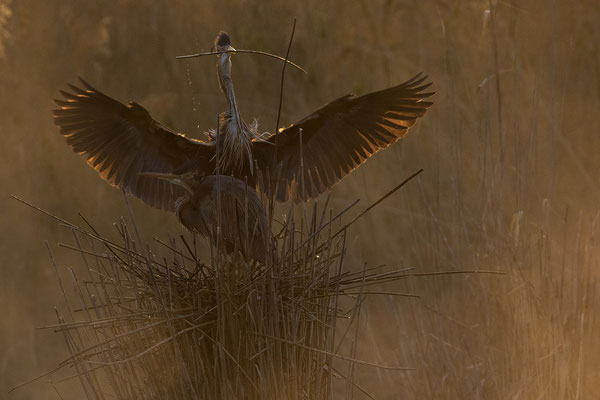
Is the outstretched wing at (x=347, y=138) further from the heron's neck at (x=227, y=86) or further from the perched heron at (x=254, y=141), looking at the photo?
the heron's neck at (x=227, y=86)

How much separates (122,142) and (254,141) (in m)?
Answer: 0.26

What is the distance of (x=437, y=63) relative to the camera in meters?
2.72

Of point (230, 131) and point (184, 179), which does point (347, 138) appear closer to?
point (230, 131)

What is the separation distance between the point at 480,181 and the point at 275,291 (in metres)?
0.85

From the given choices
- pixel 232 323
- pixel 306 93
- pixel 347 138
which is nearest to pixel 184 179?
pixel 232 323

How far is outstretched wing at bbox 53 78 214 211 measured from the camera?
57.1 inches

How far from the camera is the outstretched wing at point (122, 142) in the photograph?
4.76 ft

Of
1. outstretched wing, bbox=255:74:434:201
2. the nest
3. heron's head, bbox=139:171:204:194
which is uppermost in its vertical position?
outstretched wing, bbox=255:74:434:201

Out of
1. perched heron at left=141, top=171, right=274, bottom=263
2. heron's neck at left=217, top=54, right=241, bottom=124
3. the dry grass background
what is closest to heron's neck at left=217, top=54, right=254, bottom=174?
heron's neck at left=217, top=54, right=241, bottom=124

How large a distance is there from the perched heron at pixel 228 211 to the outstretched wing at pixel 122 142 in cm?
20

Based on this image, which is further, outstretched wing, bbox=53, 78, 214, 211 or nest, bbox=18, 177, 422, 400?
outstretched wing, bbox=53, 78, 214, 211

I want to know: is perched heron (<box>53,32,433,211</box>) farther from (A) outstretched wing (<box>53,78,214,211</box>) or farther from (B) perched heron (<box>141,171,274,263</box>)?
(B) perched heron (<box>141,171,274,263</box>)

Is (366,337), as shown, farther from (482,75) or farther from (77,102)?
(77,102)

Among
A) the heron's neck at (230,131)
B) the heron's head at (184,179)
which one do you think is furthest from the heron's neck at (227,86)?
the heron's head at (184,179)
